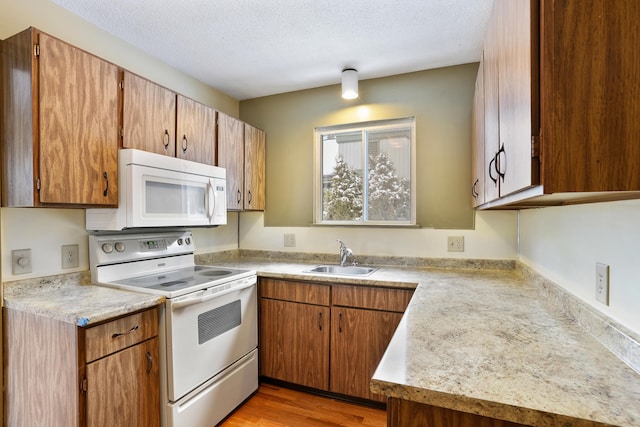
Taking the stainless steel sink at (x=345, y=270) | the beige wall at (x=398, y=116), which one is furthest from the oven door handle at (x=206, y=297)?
the beige wall at (x=398, y=116)

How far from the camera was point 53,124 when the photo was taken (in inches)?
58.4

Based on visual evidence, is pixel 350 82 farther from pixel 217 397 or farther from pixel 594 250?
pixel 217 397

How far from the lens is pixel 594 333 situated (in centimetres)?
108

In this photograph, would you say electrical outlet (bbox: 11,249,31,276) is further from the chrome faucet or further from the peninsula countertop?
the chrome faucet

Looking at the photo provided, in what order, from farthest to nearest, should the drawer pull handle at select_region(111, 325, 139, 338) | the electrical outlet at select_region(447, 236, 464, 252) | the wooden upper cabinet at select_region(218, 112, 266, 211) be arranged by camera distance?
the wooden upper cabinet at select_region(218, 112, 266, 211) < the electrical outlet at select_region(447, 236, 464, 252) < the drawer pull handle at select_region(111, 325, 139, 338)

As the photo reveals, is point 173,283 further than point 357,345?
No

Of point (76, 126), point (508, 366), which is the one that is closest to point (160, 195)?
point (76, 126)

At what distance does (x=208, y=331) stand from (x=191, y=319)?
17 centimetres

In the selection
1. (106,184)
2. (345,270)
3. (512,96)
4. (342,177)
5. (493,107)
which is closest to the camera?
(512,96)

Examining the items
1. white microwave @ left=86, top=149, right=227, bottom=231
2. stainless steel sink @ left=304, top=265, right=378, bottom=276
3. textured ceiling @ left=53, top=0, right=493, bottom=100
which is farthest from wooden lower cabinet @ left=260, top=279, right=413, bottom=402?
textured ceiling @ left=53, top=0, right=493, bottom=100

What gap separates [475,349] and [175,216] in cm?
175

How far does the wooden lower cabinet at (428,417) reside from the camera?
2.51ft

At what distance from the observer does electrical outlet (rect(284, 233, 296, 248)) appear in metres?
2.96

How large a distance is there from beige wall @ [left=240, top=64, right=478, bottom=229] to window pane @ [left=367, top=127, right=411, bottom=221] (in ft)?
0.37
